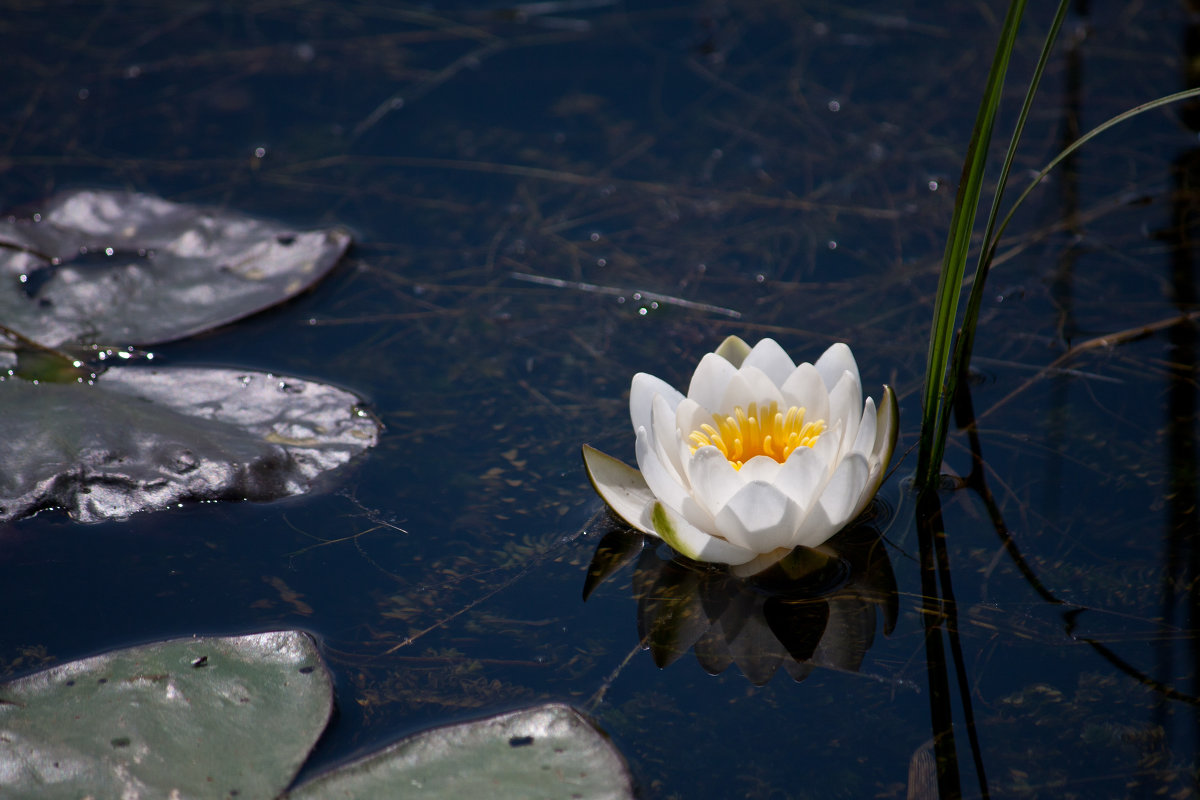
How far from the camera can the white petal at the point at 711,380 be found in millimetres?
2219

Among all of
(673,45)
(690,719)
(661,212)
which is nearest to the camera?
(690,719)

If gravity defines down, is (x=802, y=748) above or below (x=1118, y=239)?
below

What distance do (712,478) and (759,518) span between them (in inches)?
5.0

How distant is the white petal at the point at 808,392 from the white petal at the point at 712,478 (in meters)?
0.30

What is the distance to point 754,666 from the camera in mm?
2039

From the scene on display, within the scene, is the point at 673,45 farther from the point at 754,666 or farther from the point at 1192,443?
the point at 754,666

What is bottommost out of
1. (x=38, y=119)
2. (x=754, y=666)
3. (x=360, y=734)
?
(x=360, y=734)

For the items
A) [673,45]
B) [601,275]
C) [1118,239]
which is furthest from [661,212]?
[1118,239]

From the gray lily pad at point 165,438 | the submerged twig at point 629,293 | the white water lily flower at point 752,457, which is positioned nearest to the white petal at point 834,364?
the white water lily flower at point 752,457

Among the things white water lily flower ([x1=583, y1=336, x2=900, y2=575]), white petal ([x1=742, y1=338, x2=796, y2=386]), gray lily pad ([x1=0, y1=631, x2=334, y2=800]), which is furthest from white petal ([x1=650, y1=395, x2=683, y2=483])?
gray lily pad ([x1=0, y1=631, x2=334, y2=800])

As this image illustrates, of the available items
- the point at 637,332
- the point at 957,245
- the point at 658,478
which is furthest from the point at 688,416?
the point at 637,332

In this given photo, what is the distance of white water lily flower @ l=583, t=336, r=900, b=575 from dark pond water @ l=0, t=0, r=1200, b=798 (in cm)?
21

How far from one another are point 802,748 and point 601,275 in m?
1.78

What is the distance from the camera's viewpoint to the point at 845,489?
79.0 inches
